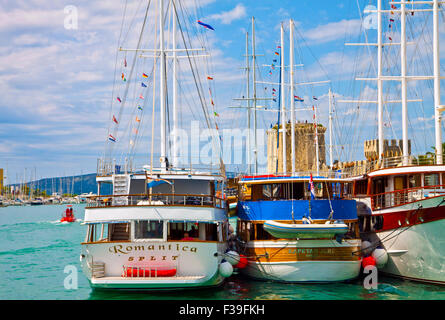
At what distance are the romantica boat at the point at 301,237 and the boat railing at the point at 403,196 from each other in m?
2.08

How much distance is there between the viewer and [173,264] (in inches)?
737

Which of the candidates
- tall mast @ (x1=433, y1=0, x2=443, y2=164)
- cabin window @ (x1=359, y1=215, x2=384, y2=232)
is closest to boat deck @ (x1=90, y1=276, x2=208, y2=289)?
cabin window @ (x1=359, y1=215, x2=384, y2=232)

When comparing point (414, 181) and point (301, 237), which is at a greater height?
point (414, 181)

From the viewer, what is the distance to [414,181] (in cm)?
2327

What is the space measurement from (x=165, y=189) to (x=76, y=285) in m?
6.32

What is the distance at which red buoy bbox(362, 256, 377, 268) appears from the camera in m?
22.4

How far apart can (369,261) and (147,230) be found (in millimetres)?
10038

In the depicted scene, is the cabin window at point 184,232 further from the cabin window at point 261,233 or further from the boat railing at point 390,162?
the boat railing at point 390,162

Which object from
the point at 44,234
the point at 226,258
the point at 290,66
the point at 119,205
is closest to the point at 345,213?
the point at 226,258

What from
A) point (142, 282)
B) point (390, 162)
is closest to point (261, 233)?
point (142, 282)

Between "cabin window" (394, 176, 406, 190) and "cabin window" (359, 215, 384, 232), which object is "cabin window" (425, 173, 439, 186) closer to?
"cabin window" (394, 176, 406, 190)

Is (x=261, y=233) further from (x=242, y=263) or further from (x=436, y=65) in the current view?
(x=436, y=65)

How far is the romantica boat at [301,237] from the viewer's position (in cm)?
2058

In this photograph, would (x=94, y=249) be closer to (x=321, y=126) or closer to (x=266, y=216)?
(x=266, y=216)
